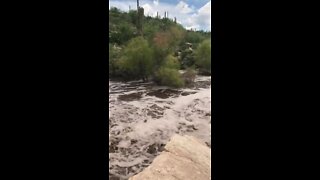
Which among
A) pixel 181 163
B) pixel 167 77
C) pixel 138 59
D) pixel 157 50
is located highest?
pixel 157 50

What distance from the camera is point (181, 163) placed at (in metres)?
3.45

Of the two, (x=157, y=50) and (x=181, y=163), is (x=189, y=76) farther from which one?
(x=181, y=163)

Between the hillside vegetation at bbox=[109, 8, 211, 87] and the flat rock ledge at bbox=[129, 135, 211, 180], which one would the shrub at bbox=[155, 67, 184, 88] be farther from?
the flat rock ledge at bbox=[129, 135, 211, 180]

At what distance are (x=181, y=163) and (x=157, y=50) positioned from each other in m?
1.56

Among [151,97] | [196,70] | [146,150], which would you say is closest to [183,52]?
[196,70]

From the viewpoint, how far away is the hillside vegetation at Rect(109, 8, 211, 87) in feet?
11.9

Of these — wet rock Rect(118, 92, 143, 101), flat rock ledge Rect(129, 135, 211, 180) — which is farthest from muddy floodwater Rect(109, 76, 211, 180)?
flat rock ledge Rect(129, 135, 211, 180)

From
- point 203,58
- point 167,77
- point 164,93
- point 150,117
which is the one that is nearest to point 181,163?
point 150,117

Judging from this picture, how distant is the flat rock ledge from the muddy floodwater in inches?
4.4

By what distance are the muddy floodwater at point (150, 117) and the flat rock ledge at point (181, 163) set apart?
0.11 m

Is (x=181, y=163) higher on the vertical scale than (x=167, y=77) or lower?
lower
